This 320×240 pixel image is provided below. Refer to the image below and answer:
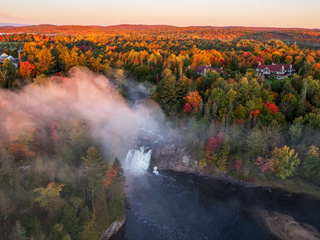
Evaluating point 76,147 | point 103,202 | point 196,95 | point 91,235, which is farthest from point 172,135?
point 91,235

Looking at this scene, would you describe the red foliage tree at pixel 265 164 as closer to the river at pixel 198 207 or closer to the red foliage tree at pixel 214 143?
the river at pixel 198 207

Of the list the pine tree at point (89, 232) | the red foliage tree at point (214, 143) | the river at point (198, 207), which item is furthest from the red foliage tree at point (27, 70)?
the pine tree at point (89, 232)

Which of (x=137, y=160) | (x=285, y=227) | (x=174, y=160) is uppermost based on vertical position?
(x=174, y=160)

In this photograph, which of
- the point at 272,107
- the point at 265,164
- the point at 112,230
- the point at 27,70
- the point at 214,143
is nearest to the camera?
the point at 112,230

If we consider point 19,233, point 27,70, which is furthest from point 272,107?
point 27,70

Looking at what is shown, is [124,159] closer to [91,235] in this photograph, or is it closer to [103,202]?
[103,202]

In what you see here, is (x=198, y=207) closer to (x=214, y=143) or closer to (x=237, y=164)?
Result: (x=237, y=164)
